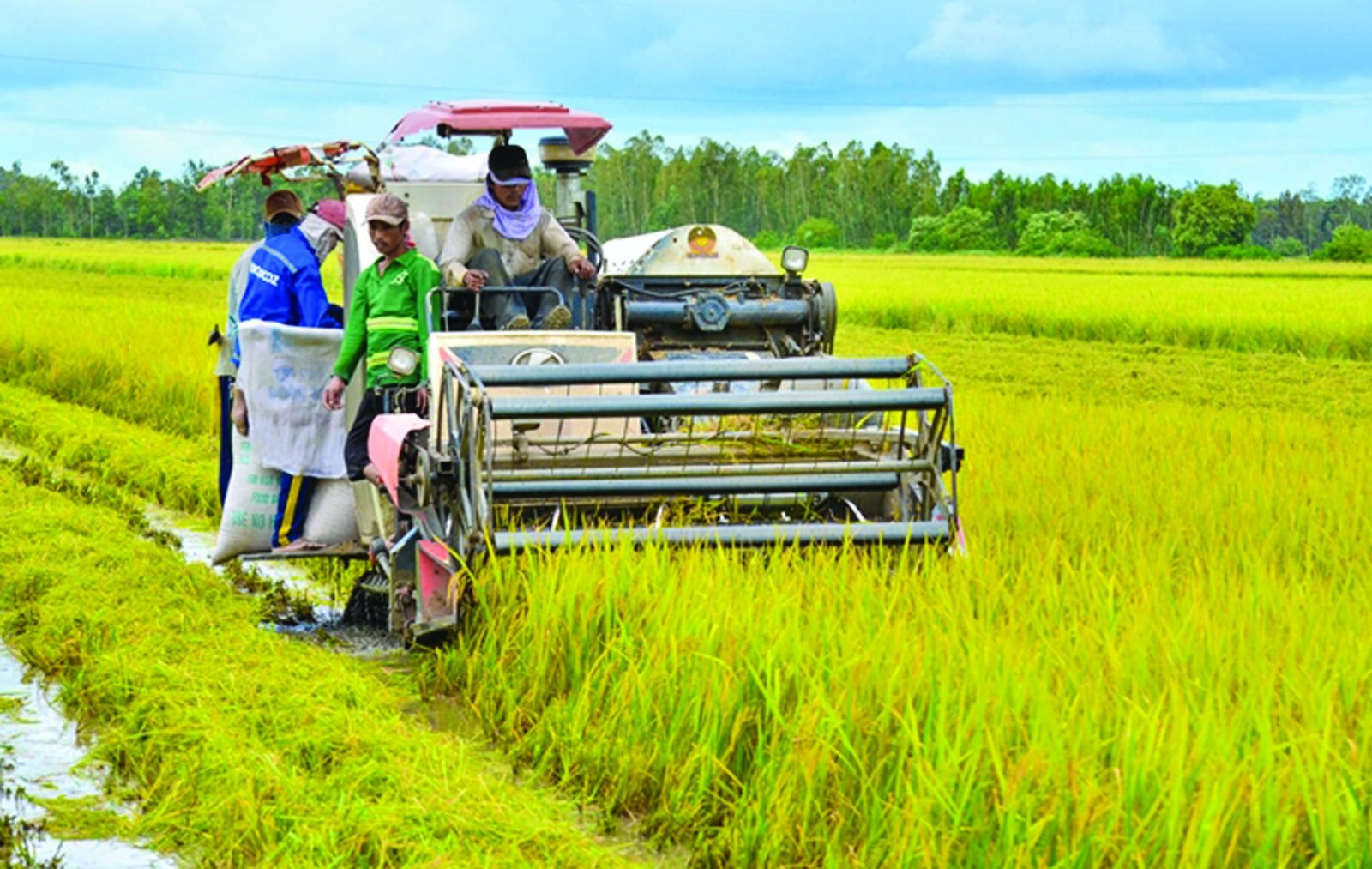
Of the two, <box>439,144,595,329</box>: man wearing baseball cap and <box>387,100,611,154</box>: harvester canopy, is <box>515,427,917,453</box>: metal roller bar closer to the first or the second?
<box>439,144,595,329</box>: man wearing baseball cap

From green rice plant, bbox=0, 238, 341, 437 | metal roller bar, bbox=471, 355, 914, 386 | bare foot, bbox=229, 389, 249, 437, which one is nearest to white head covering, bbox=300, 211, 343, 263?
bare foot, bbox=229, 389, 249, 437

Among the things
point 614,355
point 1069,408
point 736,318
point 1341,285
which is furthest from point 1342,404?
point 1341,285

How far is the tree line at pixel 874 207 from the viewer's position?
9338 cm

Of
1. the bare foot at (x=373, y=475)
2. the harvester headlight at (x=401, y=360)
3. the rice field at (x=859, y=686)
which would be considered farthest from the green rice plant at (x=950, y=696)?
the harvester headlight at (x=401, y=360)

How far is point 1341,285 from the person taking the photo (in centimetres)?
3859

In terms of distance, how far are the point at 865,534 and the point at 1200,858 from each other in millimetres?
2925

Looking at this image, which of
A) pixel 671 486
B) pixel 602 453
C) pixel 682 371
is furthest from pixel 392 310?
pixel 671 486

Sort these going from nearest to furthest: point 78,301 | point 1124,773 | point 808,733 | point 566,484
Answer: point 1124,773 < point 808,733 < point 566,484 < point 78,301

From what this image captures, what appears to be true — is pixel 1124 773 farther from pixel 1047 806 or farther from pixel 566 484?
pixel 566 484

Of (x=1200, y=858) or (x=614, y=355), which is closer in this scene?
(x=1200, y=858)

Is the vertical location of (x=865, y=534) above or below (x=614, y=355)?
below

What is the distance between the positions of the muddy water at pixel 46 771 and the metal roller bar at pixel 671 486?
1651mm

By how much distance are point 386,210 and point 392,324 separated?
0.51 metres

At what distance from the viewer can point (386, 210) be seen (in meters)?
7.47
